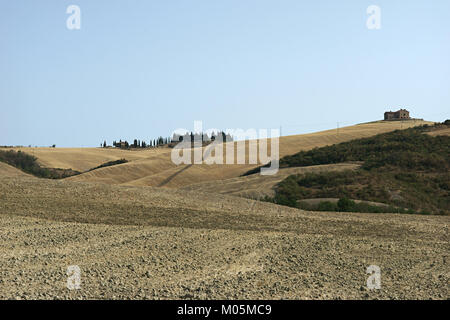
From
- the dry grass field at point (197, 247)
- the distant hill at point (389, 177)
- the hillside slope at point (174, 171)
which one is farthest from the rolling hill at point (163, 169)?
the dry grass field at point (197, 247)

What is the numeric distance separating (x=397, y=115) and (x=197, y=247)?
121157 mm

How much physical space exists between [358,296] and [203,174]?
4951cm

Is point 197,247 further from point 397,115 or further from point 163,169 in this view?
point 397,115

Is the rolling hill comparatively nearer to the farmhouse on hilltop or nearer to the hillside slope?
the hillside slope

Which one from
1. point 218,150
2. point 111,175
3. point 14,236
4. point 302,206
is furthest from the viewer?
point 218,150

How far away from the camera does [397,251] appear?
13008 mm

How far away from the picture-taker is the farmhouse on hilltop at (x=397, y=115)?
409ft

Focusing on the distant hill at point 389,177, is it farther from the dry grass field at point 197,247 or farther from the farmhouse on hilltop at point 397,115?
the farmhouse on hilltop at point 397,115

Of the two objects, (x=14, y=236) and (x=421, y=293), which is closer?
(x=421, y=293)

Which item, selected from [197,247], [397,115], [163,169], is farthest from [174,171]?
[397,115]

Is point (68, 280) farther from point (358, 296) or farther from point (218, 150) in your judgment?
point (218, 150)

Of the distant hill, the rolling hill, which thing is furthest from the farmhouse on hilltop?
the distant hill

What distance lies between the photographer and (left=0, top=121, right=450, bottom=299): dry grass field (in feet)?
29.0

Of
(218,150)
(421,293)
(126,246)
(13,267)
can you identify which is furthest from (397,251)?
(218,150)
